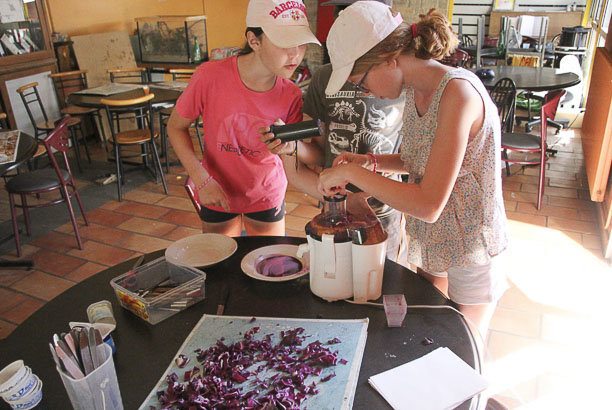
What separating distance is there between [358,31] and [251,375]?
91 centimetres

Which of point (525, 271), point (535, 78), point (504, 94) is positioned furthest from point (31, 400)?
point (535, 78)

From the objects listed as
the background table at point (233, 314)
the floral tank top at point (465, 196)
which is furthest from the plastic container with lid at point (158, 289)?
the floral tank top at point (465, 196)

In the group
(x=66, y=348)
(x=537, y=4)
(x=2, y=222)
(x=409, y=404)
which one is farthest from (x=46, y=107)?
(x=537, y=4)

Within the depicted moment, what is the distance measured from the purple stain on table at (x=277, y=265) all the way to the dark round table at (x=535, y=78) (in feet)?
11.0

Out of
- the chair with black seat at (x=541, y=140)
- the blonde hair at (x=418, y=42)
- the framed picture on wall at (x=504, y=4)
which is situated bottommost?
the chair with black seat at (x=541, y=140)

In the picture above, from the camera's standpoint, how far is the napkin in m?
0.98

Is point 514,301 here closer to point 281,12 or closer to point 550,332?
point 550,332

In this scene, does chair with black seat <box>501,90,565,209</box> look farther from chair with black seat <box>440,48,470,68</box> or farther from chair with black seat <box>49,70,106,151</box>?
chair with black seat <box>49,70,106,151</box>

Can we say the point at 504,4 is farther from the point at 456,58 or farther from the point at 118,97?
the point at 118,97

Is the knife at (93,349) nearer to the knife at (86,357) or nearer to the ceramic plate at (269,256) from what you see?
the knife at (86,357)

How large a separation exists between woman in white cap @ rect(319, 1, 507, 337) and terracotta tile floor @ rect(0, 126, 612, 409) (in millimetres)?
605

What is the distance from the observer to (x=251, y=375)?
41.9 inches

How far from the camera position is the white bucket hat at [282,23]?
4.85 feet

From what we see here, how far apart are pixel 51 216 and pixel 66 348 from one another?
10.9 feet
